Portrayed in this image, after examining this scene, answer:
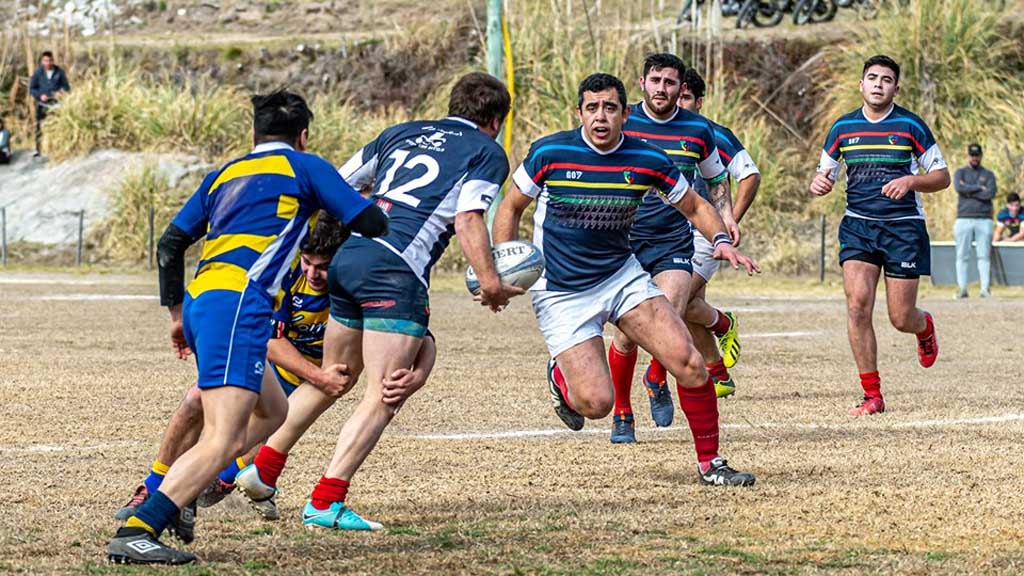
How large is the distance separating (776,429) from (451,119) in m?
3.54

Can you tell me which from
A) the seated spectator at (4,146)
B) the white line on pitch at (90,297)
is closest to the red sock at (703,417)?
the white line on pitch at (90,297)

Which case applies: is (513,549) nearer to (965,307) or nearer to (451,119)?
(451,119)

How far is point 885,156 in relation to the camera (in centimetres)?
1091

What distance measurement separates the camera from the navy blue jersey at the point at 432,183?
6855 millimetres

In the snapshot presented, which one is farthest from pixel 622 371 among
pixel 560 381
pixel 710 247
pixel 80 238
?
pixel 80 238

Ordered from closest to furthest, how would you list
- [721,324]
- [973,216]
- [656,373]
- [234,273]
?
[234,273]
[656,373]
[721,324]
[973,216]

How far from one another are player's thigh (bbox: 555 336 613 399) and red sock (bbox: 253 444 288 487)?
5.15 feet

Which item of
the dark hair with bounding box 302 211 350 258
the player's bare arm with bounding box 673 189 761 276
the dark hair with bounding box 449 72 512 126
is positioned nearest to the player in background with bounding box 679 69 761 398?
the player's bare arm with bounding box 673 189 761 276

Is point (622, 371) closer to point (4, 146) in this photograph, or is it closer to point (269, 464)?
point (269, 464)

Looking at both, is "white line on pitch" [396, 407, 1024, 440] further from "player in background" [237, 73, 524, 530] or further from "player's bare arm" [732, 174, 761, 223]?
"player in background" [237, 73, 524, 530]

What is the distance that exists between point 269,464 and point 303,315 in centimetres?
67

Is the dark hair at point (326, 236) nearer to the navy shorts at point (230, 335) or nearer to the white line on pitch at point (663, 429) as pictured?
the navy shorts at point (230, 335)

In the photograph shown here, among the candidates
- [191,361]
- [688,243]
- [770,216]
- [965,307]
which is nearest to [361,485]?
[688,243]

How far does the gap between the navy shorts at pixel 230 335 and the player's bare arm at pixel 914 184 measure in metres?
5.74
